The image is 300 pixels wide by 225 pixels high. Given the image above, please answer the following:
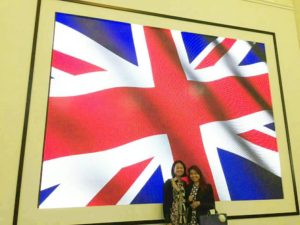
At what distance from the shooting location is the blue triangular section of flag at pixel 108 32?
2.78 m

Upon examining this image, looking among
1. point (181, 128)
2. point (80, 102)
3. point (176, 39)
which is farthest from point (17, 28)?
point (181, 128)

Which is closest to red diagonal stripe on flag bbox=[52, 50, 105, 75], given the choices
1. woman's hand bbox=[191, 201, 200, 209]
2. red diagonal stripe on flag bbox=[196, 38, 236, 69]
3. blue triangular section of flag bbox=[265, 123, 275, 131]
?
red diagonal stripe on flag bbox=[196, 38, 236, 69]

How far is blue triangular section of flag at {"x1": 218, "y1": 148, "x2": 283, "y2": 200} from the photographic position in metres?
2.80

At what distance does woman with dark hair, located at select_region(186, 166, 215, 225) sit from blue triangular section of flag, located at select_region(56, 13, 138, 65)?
1263 mm

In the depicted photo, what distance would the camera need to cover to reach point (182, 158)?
271 cm

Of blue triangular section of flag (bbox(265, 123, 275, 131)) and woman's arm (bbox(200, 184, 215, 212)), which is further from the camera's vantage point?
blue triangular section of flag (bbox(265, 123, 275, 131))

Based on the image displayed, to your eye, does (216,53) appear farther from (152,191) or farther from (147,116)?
(152,191)

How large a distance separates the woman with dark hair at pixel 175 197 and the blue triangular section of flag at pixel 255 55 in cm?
152

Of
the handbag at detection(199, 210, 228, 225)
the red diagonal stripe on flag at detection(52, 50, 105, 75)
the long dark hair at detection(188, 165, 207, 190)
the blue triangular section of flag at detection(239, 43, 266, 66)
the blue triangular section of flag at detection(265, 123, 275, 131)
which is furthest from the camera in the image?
the blue triangular section of flag at detection(239, 43, 266, 66)

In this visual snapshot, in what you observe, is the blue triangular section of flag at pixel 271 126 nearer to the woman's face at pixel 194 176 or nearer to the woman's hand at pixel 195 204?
the woman's face at pixel 194 176

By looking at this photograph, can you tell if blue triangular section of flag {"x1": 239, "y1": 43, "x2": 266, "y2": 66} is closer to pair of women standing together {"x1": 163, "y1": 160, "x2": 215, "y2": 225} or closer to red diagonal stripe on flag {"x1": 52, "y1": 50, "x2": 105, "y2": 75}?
pair of women standing together {"x1": 163, "y1": 160, "x2": 215, "y2": 225}

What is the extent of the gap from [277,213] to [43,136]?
240 centimetres

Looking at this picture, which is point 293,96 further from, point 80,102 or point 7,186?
point 7,186

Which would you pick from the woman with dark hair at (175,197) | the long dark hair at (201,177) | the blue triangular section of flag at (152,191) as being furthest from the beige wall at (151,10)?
the blue triangular section of flag at (152,191)
